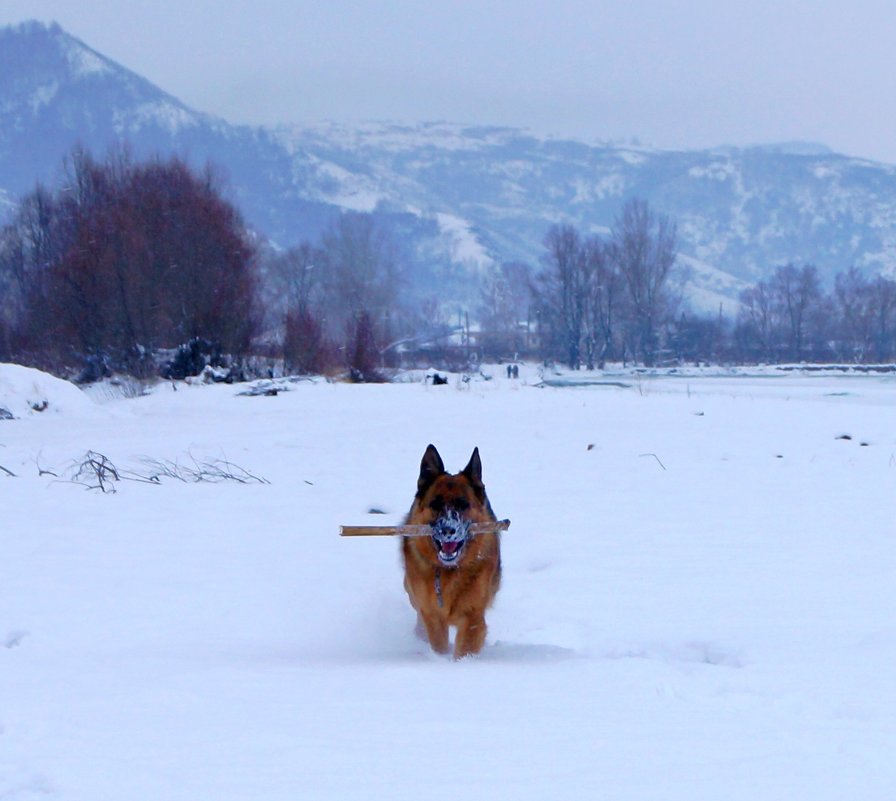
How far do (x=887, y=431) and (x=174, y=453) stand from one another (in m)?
10.9

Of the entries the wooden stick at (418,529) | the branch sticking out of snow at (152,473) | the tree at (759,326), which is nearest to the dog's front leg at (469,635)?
the wooden stick at (418,529)

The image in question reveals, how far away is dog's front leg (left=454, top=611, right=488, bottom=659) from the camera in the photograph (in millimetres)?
5566

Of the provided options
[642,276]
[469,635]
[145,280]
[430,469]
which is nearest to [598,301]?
[642,276]

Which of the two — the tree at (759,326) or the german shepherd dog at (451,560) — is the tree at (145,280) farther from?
the tree at (759,326)

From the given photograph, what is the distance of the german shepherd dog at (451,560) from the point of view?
17.6ft

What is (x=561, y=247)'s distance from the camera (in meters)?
80.3

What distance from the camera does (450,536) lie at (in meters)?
5.27

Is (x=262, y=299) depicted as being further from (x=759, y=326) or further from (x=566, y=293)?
(x=759, y=326)

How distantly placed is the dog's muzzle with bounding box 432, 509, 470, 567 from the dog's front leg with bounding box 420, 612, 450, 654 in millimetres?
432

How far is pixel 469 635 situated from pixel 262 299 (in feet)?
119

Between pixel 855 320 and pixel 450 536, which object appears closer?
pixel 450 536

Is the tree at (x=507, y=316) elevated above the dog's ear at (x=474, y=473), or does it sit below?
above

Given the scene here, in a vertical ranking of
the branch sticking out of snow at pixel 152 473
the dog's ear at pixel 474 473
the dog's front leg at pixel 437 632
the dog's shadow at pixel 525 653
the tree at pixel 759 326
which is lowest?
the dog's shadow at pixel 525 653

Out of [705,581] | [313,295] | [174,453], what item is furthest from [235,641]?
[313,295]
